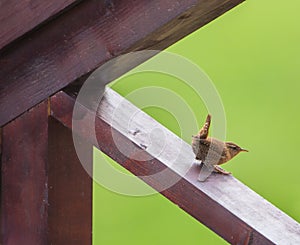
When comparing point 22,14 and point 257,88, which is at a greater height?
point 257,88

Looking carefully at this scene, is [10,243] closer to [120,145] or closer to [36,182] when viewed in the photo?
[36,182]

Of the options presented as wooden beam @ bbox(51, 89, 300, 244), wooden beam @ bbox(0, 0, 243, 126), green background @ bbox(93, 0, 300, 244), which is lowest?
wooden beam @ bbox(51, 89, 300, 244)

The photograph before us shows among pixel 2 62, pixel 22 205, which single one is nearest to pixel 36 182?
pixel 22 205

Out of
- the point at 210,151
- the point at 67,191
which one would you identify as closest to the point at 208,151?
the point at 210,151

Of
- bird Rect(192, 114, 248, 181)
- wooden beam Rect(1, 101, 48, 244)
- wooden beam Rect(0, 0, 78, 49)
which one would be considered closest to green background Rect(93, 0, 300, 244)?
bird Rect(192, 114, 248, 181)

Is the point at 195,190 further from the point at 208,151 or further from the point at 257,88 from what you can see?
the point at 257,88

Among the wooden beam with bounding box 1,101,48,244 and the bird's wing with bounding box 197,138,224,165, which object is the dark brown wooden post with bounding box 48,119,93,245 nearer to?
the wooden beam with bounding box 1,101,48,244

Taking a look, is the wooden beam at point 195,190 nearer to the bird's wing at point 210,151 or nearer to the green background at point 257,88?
the bird's wing at point 210,151
